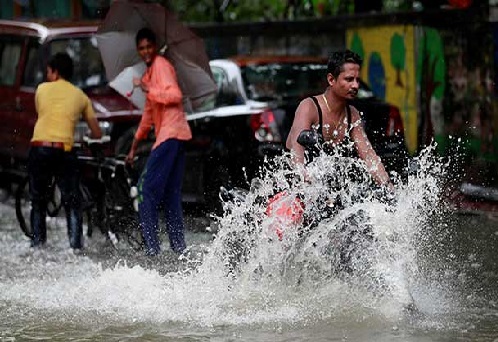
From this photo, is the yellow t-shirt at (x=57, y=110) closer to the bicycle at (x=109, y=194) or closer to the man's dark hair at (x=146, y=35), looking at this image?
the bicycle at (x=109, y=194)

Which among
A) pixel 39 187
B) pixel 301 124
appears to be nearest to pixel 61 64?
pixel 39 187

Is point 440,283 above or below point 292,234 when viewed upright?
below

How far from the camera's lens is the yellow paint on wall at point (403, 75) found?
18.3 m

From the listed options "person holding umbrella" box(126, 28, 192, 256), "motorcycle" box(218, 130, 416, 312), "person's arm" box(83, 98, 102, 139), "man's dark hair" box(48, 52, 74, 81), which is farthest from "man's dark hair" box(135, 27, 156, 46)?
"motorcycle" box(218, 130, 416, 312)

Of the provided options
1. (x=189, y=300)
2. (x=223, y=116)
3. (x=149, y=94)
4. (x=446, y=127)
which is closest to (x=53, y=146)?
(x=149, y=94)

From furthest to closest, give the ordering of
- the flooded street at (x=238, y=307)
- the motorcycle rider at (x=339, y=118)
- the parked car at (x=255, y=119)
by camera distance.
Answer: the parked car at (x=255, y=119), the motorcycle rider at (x=339, y=118), the flooded street at (x=238, y=307)

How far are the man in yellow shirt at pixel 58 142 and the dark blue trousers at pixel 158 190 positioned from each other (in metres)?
0.89

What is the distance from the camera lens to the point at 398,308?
808 centimetres

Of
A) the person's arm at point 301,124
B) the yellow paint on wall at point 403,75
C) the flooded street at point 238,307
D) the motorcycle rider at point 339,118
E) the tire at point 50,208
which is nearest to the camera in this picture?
the flooded street at point 238,307

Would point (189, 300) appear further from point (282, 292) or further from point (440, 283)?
point (440, 283)

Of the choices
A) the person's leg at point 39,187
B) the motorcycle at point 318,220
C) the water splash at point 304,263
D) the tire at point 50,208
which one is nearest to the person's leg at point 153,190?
the person's leg at point 39,187

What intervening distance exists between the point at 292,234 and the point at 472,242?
4179mm

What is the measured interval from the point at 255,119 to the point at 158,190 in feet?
8.16

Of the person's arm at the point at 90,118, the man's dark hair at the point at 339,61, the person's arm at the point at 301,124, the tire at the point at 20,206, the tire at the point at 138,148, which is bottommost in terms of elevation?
the tire at the point at 20,206
